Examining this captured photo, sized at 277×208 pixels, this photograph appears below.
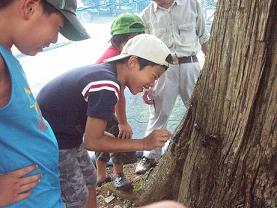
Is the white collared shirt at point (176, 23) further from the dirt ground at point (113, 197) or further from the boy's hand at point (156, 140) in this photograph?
the boy's hand at point (156, 140)

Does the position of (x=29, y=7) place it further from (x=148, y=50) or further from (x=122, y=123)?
(x=122, y=123)

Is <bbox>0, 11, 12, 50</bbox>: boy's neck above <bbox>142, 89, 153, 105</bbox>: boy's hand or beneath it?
above

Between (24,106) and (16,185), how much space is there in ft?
0.93

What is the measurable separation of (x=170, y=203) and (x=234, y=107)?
768 millimetres

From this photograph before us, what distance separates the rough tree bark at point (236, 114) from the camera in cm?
149

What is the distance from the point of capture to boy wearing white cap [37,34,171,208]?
178 cm

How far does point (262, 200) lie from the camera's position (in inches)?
65.0

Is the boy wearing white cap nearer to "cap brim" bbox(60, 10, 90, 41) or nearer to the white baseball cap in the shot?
the white baseball cap

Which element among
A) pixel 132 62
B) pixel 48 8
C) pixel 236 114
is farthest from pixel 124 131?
pixel 48 8

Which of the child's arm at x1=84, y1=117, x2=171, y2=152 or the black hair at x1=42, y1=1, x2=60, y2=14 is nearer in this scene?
the black hair at x1=42, y1=1, x2=60, y2=14

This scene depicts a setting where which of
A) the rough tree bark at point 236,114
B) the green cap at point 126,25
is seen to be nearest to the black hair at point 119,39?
the green cap at point 126,25

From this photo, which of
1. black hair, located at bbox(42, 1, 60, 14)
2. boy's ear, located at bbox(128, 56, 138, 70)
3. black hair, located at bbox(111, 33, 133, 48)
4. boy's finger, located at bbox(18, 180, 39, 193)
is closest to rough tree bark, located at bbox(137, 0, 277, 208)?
boy's ear, located at bbox(128, 56, 138, 70)

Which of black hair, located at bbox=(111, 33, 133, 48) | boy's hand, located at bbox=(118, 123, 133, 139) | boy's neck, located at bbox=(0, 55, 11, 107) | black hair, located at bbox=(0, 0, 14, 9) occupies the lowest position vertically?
boy's hand, located at bbox=(118, 123, 133, 139)

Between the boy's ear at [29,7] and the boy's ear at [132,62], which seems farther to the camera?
the boy's ear at [132,62]
